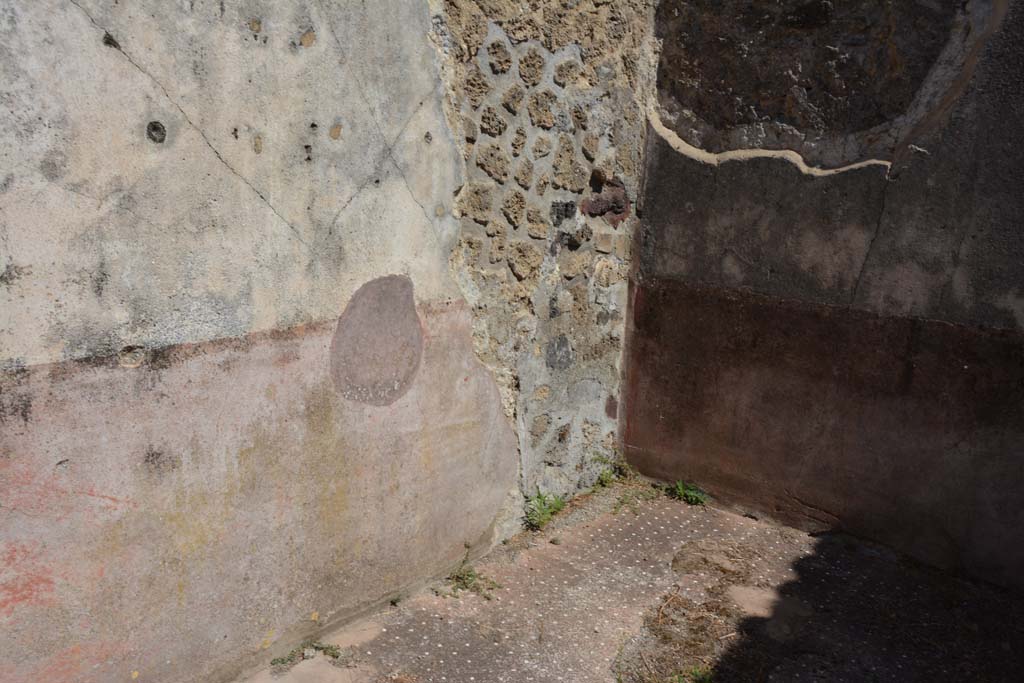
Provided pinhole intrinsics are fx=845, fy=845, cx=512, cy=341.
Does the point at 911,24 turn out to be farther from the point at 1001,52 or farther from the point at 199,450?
the point at 199,450

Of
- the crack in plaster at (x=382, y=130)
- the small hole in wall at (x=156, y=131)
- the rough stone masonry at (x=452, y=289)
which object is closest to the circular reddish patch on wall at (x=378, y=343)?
the rough stone masonry at (x=452, y=289)

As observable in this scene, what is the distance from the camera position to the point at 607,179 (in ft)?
12.4

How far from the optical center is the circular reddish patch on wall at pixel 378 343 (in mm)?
2734

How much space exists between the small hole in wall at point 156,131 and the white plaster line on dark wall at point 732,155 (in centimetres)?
233

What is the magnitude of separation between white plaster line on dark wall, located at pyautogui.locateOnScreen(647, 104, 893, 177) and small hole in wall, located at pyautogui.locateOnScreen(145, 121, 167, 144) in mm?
2334

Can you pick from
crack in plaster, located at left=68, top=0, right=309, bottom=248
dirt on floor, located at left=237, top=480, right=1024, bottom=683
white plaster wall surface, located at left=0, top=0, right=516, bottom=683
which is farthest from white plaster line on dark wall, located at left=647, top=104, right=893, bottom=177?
crack in plaster, located at left=68, top=0, right=309, bottom=248

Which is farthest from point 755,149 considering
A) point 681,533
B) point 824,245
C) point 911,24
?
point 681,533

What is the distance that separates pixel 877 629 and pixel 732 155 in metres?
1.98

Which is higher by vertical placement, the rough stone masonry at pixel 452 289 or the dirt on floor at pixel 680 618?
the rough stone masonry at pixel 452 289

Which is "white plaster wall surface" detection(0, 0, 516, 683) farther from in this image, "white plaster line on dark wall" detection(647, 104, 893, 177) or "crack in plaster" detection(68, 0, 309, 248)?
"white plaster line on dark wall" detection(647, 104, 893, 177)

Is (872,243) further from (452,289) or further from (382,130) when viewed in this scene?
(382,130)

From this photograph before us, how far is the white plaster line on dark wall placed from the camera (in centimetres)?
337

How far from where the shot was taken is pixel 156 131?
218 centimetres

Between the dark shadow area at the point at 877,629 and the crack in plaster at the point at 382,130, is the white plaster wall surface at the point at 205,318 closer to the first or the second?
the crack in plaster at the point at 382,130
